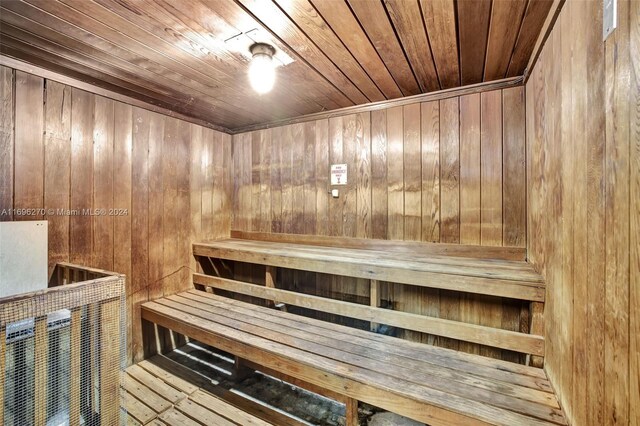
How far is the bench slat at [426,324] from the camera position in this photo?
1.48 meters

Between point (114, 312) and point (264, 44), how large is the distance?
1.77 m

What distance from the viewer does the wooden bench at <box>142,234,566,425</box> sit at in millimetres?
1216

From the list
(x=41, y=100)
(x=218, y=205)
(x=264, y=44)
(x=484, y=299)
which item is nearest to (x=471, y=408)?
(x=484, y=299)

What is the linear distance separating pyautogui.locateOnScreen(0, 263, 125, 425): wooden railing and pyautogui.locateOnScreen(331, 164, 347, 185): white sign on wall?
1840 mm

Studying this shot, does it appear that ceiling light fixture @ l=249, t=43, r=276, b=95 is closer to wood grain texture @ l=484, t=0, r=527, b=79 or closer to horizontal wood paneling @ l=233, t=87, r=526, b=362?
horizontal wood paneling @ l=233, t=87, r=526, b=362

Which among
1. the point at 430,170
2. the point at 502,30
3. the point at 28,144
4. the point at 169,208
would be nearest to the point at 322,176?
the point at 430,170

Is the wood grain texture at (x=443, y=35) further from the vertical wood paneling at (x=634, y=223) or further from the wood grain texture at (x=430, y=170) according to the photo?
the vertical wood paneling at (x=634, y=223)

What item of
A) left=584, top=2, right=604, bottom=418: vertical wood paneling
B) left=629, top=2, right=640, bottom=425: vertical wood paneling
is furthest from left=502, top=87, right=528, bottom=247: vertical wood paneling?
left=629, top=2, right=640, bottom=425: vertical wood paneling

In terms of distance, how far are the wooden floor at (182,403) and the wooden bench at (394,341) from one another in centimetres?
39

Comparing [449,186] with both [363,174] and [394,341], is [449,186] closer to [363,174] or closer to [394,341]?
[363,174]

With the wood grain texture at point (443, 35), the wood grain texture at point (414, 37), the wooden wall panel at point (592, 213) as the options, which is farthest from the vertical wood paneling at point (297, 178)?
the wooden wall panel at point (592, 213)

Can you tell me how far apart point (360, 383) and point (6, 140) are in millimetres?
2575

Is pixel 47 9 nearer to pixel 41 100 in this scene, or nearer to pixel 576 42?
pixel 41 100

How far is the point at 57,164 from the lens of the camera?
1964 mm
